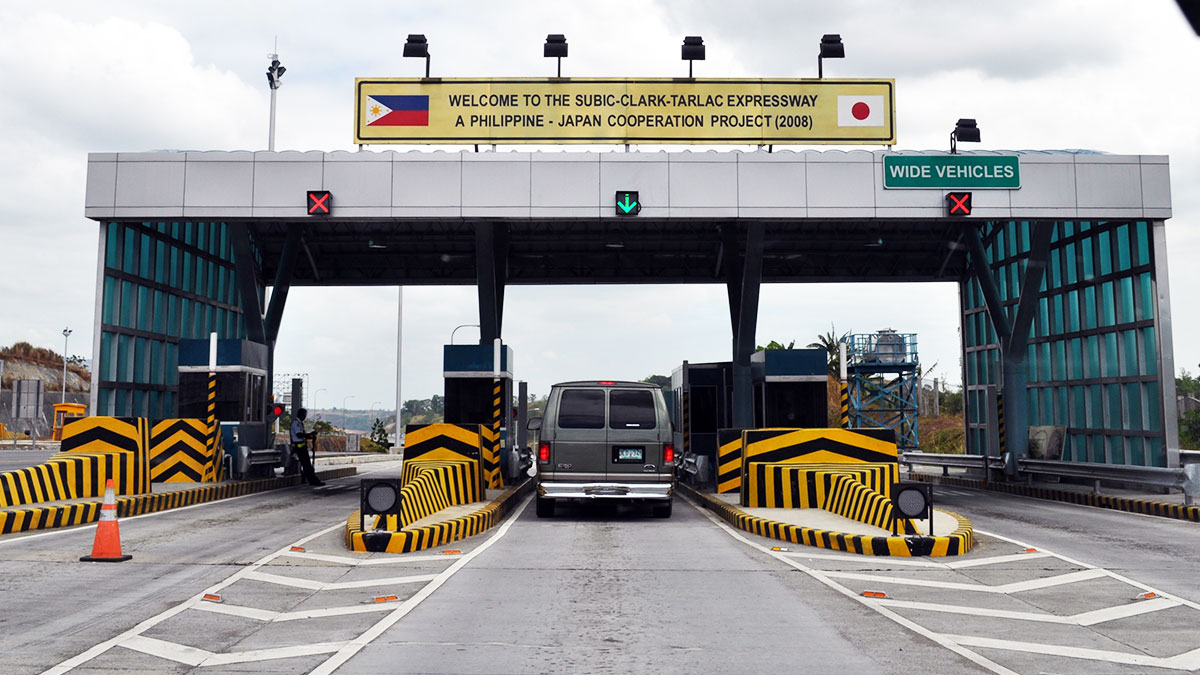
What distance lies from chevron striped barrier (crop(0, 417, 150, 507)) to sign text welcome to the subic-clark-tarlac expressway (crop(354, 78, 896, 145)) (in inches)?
323

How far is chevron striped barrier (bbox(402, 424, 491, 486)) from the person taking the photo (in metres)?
18.8

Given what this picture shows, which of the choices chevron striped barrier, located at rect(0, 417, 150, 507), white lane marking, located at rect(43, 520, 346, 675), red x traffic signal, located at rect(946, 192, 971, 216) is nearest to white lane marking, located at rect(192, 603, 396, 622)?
white lane marking, located at rect(43, 520, 346, 675)

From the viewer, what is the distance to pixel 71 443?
17.7 m

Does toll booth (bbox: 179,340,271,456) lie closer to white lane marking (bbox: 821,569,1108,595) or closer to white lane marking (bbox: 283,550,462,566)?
white lane marking (bbox: 283,550,462,566)

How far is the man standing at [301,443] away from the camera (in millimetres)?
23531

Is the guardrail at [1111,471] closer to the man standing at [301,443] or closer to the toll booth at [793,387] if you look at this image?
the toll booth at [793,387]

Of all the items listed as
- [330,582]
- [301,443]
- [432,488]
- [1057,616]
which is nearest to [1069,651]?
[1057,616]

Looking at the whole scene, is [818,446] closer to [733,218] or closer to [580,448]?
[580,448]

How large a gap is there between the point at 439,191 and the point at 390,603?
13.5 m

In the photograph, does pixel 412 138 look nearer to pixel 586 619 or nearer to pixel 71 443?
pixel 71 443

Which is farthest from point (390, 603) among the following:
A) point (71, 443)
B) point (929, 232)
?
point (929, 232)

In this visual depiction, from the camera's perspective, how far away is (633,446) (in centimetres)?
1538

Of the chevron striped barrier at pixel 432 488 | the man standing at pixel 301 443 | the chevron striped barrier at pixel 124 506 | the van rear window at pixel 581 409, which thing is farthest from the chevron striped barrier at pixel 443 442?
the man standing at pixel 301 443

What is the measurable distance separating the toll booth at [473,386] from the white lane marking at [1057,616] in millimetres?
15611
